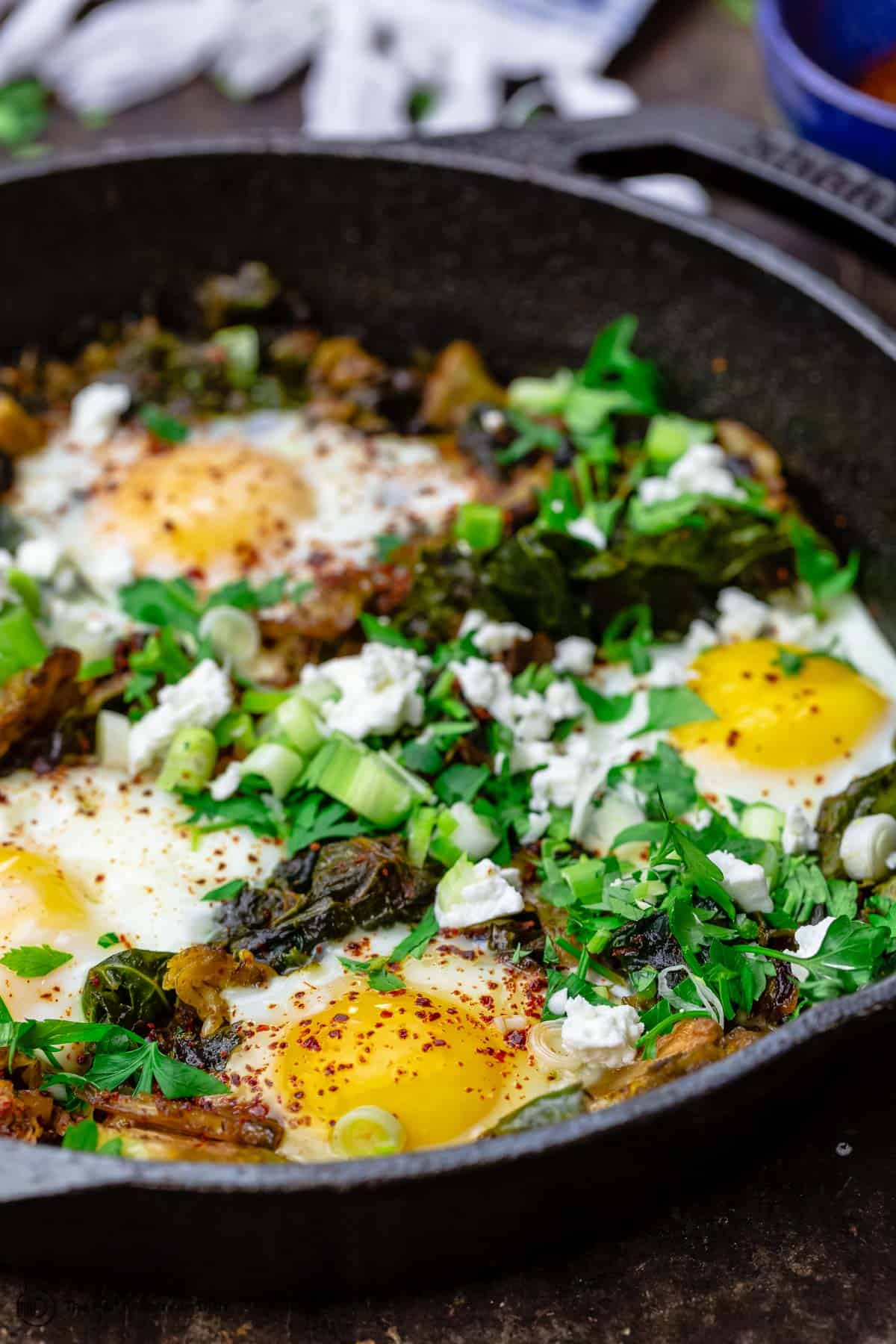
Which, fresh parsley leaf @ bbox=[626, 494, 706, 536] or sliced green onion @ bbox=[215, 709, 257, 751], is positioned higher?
sliced green onion @ bbox=[215, 709, 257, 751]

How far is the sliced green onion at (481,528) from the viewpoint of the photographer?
11.4ft

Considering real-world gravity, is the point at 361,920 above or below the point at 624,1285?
above

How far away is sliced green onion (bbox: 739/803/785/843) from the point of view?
2.87 metres

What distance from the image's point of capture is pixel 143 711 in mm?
3139

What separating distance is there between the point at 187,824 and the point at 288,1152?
0.83m

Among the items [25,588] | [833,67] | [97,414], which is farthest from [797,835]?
[833,67]

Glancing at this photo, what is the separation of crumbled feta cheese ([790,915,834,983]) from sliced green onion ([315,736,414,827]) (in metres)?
0.85

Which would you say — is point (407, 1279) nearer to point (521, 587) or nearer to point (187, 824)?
point (187, 824)

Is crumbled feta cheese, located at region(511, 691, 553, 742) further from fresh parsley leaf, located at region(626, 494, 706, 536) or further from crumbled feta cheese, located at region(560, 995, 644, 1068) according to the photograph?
crumbled feta cheese, located at region(560, 995, 644, 1068)

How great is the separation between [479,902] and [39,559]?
1488 millimetres

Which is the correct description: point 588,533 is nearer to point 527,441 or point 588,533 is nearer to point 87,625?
point 527,441

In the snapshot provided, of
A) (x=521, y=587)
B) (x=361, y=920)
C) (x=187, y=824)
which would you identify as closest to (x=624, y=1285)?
(x=361, y=920)

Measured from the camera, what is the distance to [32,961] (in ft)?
Result: 8.40

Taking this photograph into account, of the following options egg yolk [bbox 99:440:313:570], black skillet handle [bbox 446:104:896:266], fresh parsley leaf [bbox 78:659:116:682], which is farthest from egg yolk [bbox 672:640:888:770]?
fresh parsley leaf [bbox 78:659:116:682]
